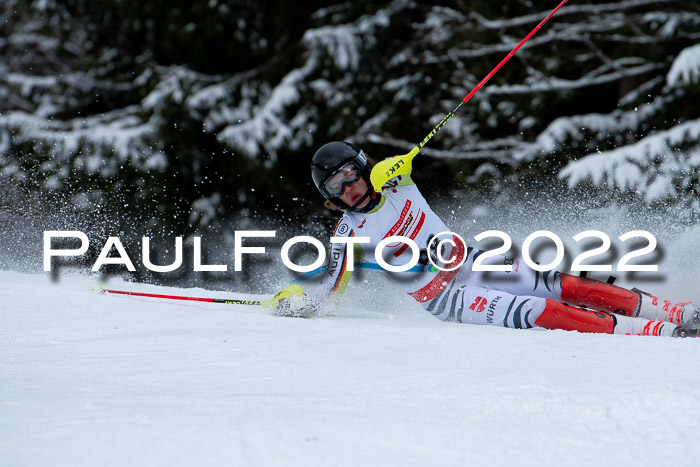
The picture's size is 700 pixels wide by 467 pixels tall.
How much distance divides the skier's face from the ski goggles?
0.8 inches

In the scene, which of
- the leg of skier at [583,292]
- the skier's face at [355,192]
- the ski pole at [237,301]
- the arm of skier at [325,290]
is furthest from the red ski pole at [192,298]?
the leg of skier at [583,292]

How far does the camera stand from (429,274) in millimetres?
4133

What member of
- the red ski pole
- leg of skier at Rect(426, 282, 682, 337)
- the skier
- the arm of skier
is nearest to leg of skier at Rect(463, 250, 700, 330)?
the skier

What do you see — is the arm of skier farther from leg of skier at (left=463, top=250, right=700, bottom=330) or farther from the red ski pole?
leg of skier at (left=463, top=250, right=700, bottom=330)

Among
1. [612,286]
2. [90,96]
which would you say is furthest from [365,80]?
[612,286]

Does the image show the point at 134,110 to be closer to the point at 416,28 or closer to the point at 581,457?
the point at 416,28

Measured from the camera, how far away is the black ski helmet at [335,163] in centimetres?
400

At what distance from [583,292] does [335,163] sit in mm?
1580

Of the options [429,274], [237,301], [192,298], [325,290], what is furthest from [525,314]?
[192,298]

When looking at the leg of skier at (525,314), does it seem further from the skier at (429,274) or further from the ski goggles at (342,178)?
the ski goggles at (342,178)

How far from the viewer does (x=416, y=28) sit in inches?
414

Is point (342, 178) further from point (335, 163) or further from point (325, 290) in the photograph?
point (325, 290)

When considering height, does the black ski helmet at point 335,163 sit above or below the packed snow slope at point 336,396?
above

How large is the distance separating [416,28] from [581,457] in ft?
31.2
